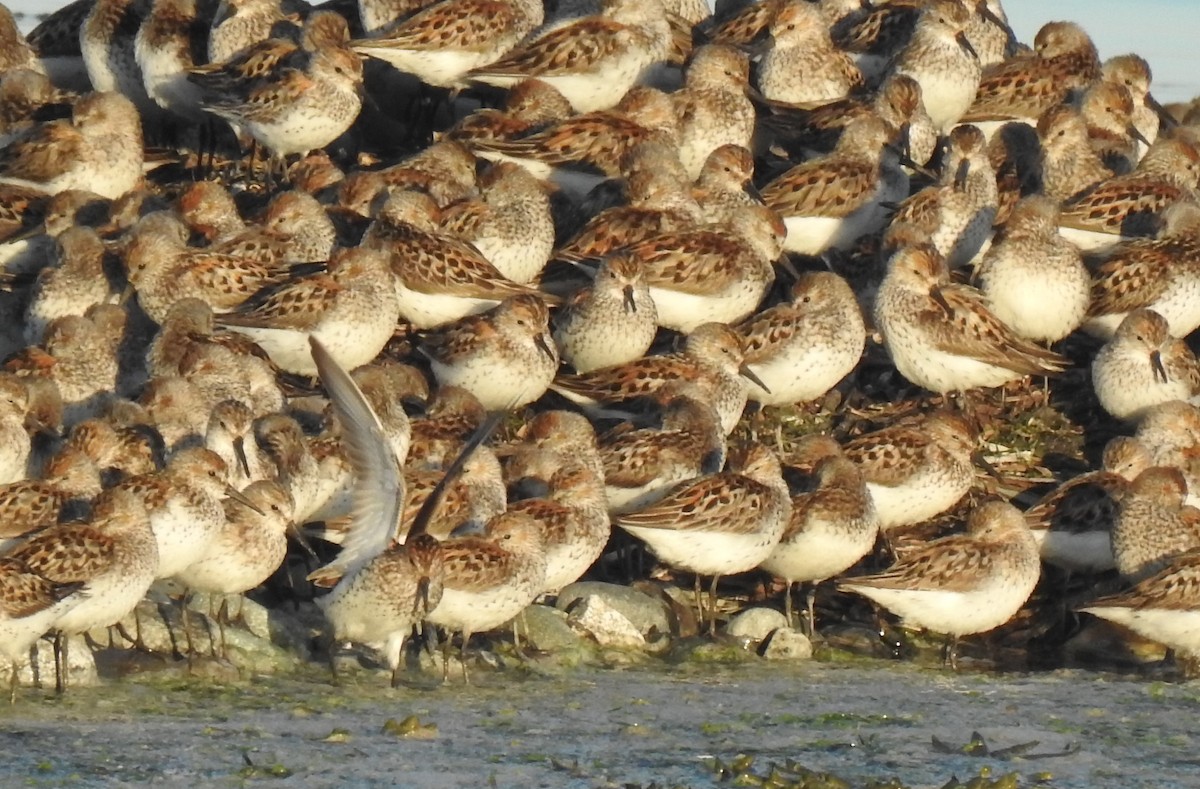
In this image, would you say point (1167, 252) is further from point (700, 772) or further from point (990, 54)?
point (700, 772)

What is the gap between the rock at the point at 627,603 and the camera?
501 inches

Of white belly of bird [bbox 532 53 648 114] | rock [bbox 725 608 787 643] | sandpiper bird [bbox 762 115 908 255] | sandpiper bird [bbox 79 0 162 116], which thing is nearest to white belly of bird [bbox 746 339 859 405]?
sandpiper bird [bbox 762 115 908 255]

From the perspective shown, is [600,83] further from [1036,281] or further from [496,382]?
[496,382]

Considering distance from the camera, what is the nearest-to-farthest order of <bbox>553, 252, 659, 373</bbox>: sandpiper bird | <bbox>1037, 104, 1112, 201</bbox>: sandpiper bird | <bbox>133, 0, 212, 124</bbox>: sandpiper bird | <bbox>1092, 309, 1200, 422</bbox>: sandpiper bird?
<bbox>553, 252, 659, 373</bbox>: sandpiper bird, <bbox>1092, 309, 1200, 422</bbox>: sandpiper bird, <bbox>1037, 104, 1112, 201</bbox>: sandpiper bird, <bbox>133, 0, 212, 124</bbox>: sandpiper bird

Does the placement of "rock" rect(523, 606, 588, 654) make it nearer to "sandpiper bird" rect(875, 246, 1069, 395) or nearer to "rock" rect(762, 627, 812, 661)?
"rock" rect(762, 627, 812, 661)

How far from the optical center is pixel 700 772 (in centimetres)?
1029

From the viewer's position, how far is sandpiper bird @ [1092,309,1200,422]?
1467 cm

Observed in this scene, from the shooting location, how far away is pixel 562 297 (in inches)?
608

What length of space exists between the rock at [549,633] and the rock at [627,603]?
0.18m

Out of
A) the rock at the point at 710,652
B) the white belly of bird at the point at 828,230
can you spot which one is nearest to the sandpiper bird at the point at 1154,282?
the white belly of bird at the point at 828,230

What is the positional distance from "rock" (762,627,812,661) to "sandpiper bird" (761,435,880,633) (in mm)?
275

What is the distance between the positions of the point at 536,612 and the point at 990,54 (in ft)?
26.9

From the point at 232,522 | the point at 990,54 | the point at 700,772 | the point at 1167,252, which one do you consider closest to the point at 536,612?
the point at 232,522

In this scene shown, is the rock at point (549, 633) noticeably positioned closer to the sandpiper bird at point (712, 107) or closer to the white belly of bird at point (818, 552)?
the white belly of bird at point (818, 552)
